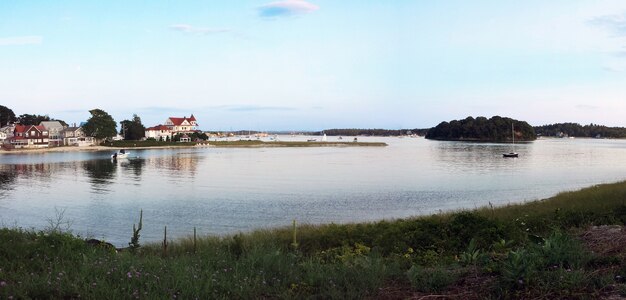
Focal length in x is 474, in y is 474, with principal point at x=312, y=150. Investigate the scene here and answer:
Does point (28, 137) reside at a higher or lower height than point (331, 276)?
higher

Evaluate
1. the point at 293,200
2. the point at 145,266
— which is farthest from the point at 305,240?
the point at 293,200

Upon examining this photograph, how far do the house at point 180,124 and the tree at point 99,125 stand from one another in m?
34.8

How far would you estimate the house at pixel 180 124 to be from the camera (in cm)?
18756

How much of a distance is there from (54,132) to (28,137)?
14.5m

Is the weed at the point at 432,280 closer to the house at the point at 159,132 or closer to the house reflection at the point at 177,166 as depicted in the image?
the house reflection at the point at 177,166

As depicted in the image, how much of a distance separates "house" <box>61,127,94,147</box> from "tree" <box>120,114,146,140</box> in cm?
1527

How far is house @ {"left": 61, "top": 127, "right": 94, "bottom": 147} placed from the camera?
15501 cm

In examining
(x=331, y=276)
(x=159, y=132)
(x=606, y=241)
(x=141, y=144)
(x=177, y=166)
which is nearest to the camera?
(x=331, y=276)

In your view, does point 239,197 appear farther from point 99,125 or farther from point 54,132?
point 54,132

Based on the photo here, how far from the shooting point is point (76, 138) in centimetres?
15762

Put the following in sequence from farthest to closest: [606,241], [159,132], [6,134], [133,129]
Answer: [159,132], [133,129], [6,134], [606,241]

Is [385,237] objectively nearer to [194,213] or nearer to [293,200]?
[194,213]

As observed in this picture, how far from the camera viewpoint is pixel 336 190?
4181 centimetres

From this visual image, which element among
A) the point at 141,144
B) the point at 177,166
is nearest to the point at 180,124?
the point at 141,144
